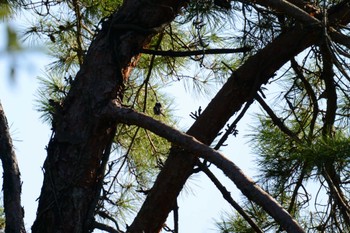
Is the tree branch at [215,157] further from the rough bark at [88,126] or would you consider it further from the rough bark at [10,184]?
the rough bark at [10,184]

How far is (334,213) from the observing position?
7.64ft

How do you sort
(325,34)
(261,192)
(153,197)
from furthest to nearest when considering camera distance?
(153,197)
(325,34)
(261,192)

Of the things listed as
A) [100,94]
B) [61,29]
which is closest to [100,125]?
[100,94]

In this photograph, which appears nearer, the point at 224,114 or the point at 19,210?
the point at 19,210

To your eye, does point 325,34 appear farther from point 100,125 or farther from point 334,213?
point 334,213

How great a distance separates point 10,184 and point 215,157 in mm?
466

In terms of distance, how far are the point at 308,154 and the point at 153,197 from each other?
0.38 meters

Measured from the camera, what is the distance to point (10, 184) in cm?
187

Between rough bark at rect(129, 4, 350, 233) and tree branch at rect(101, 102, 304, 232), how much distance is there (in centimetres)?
24

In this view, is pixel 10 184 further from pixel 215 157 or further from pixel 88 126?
pixel 215 157

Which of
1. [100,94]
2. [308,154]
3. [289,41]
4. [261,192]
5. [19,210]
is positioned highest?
[289,41]

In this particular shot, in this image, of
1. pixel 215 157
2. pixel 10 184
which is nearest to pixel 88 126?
pixel 10 184

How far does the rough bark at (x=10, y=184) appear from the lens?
182 cm

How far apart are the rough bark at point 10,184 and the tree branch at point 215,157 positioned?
219 mm
